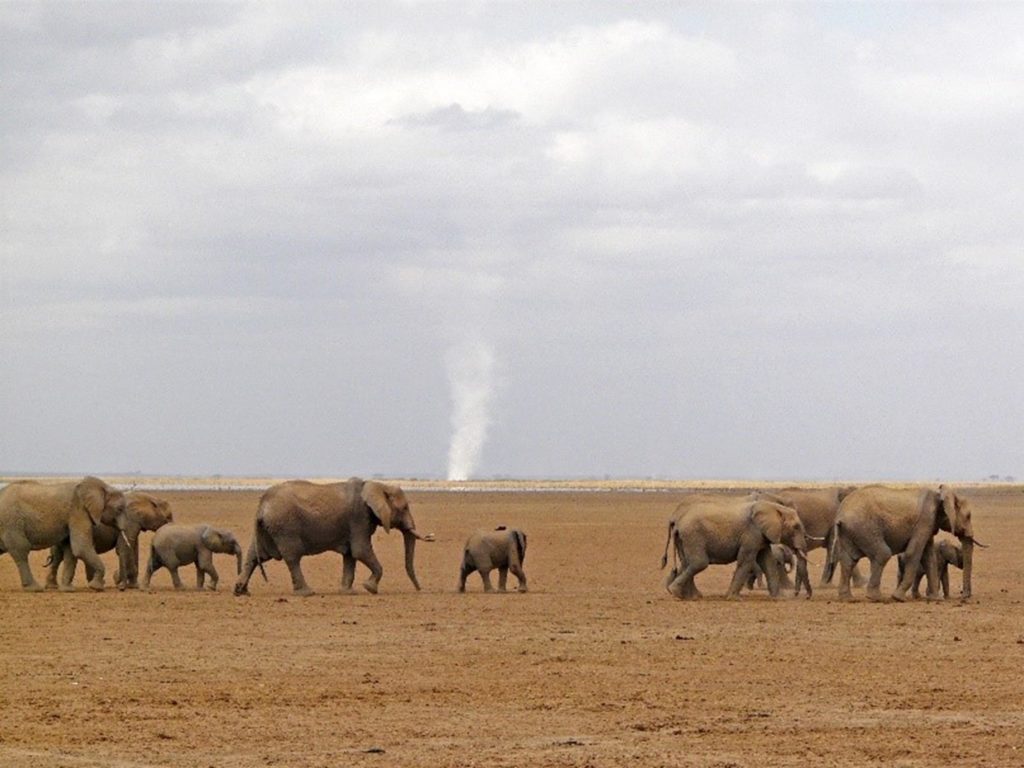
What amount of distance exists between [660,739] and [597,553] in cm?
2861

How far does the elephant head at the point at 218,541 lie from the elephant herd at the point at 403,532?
0.02 m

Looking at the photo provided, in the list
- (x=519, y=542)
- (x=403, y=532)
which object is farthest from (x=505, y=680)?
(x=519, y=542)

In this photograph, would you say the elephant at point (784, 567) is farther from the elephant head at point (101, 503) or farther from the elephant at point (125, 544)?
the elephant head at point (101, 503)

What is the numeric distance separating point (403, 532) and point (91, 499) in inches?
193

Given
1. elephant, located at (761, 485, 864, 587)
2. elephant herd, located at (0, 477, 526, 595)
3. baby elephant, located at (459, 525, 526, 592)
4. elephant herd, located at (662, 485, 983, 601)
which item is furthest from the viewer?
elephant, located at (761, 485, 864, 587)

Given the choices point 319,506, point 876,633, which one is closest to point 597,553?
point 319,506

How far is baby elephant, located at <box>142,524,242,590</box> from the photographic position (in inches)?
1161

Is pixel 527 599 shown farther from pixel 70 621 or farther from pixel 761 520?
pixel 70 621

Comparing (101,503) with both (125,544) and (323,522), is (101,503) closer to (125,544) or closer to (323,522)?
(125,544)

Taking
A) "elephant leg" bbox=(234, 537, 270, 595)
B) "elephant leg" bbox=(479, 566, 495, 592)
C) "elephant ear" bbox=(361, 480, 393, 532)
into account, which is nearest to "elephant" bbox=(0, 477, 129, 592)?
"elephant leg" bbox=(234, 537, 270, 595)

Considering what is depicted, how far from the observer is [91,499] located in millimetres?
29219

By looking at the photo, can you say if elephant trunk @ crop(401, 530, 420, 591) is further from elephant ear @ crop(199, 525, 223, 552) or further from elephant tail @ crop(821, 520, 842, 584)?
elephant tail @ crop(821, 520, 842, 584)

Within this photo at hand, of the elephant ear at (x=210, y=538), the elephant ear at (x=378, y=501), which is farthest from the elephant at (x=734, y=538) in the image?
the elephant ear at (x=210, y=538)

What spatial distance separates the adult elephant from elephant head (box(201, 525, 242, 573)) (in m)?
1.20
